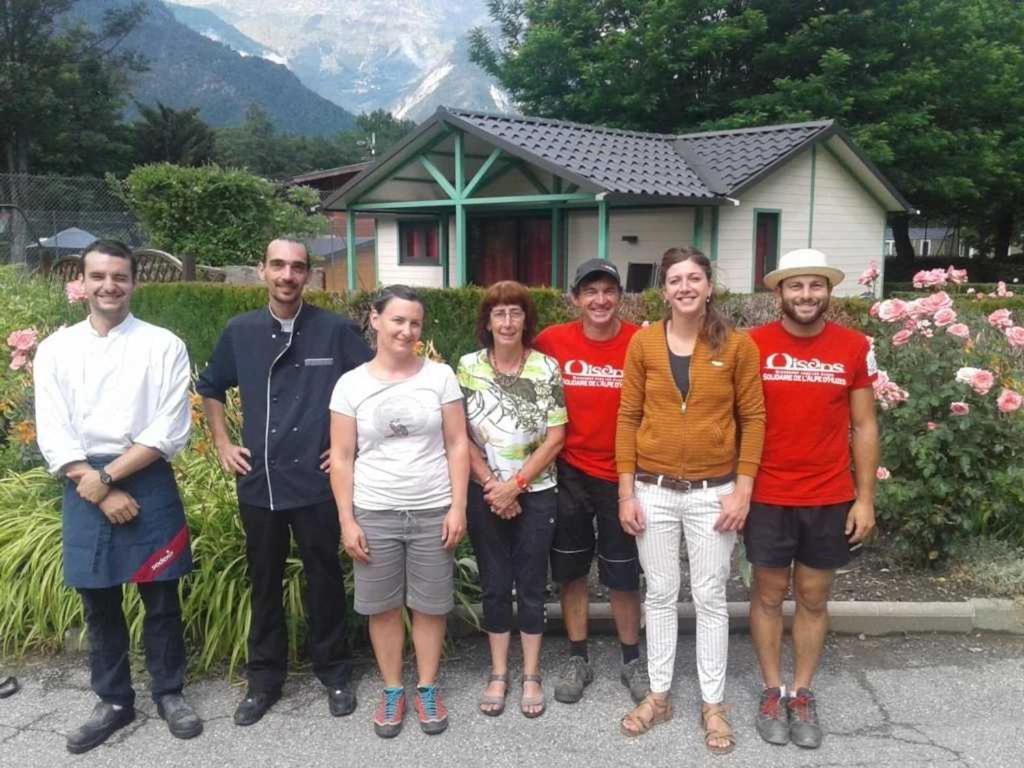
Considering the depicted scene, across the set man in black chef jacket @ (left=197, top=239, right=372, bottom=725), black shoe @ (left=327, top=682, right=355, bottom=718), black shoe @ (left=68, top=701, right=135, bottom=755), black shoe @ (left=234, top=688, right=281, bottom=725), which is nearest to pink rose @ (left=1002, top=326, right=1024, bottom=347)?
man in black chef jacket @ (left=197, top=239, right=372, bottom=725)

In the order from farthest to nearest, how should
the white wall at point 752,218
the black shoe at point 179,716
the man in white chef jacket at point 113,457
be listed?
the white wall at point 752,218 → the black shoe at point 179,716 → the man in white chef jacket at point 113,457

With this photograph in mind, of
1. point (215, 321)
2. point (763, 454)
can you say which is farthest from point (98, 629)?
point (215, 321)

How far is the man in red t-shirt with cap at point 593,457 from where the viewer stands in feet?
11.5

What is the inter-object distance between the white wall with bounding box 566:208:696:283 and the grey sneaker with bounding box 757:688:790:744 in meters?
11.7

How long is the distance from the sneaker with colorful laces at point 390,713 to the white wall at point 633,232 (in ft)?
39.2

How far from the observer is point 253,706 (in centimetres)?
355

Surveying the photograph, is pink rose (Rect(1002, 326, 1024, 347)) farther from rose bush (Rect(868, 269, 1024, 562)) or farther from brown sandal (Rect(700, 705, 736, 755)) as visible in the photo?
brown sandal (Rect(700, 705, 736, 755))

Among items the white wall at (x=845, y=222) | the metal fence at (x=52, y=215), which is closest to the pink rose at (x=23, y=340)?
the white wall at (x=845, y=222)

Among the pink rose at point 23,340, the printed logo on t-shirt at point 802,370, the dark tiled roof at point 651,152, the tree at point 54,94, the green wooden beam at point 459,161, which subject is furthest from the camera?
the tree at point 54,94

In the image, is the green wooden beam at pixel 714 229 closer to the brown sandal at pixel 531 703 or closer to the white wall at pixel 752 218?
the white wall at pixel 752 218

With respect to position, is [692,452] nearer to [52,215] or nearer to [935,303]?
[935,303]

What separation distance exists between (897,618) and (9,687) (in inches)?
160

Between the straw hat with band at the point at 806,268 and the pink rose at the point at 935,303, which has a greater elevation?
the straw hat with band at the point at 806,268

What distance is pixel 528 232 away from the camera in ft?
56.2
